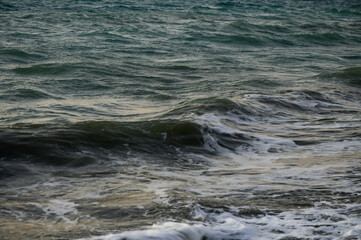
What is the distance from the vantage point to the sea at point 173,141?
3.77m

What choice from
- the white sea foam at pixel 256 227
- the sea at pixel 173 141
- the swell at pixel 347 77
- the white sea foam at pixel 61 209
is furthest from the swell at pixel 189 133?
the swell at pixel 347 77

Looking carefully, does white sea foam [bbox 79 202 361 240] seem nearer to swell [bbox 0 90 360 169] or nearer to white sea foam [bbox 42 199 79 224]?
white sea foam [bbox 42 199 79 224]

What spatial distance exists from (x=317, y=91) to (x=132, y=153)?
4805 mm

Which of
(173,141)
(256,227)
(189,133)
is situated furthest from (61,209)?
(189,133)

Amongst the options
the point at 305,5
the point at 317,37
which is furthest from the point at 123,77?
the point at 305,5

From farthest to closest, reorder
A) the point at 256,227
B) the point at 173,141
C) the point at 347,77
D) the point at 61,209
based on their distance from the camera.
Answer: the point at 347,77
the point at 173,141
the point at 61,209
the point at 256,227

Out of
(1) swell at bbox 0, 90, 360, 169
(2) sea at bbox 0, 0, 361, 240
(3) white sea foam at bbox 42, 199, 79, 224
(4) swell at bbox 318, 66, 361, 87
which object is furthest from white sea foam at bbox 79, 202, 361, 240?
(4) swell at bbox 318, 66, 361, 87

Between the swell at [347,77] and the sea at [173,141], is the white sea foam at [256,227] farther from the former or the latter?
the swell at [347,77]

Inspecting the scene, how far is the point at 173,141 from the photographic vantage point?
6.23m

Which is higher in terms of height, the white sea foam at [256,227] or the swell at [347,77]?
the white sea foam at [256,227]

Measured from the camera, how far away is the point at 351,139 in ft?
21.3

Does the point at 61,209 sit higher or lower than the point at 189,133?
higher

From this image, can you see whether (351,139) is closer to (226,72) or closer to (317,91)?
(317,91)

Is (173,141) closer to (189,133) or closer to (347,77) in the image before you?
(189,133)
